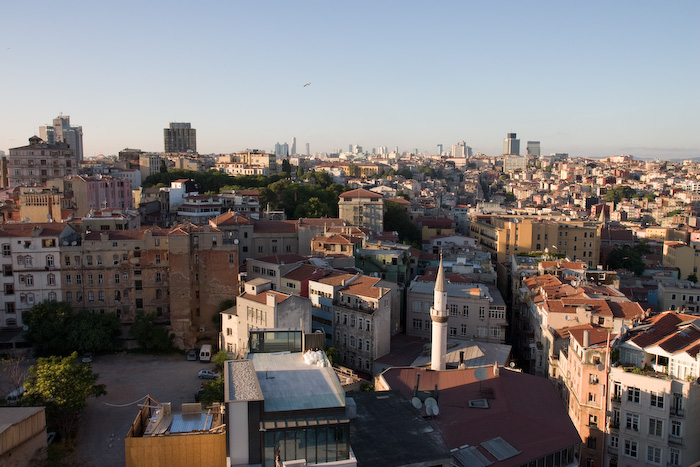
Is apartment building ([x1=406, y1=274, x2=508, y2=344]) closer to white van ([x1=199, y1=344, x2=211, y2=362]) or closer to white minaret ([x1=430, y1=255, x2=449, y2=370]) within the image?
white minaret ([x1=430, y1=255, x2=449, y2=370])

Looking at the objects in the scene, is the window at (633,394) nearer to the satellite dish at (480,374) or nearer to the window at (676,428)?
the window at (676,428)

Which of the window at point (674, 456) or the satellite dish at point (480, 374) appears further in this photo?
the satellite dish at point (480, 374)

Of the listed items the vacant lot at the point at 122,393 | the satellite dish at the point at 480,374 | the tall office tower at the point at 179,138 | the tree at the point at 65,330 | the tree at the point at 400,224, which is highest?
the tall office tower at the point at 179,138

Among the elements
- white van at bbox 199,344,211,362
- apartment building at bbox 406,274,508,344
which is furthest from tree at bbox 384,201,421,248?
white van at bbox 199,344,211,362

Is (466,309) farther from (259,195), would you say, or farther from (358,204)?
(259,195)

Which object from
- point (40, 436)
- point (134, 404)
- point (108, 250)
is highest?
point (108, 250)

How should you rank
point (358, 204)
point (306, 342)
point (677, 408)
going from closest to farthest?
point (306, 342) < point (677, 408) < point (358, 204)

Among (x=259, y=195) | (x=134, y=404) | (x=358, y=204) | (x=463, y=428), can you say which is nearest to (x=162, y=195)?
(x=259, y=195)

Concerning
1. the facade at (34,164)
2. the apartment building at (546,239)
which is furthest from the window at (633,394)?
the facade at (34,164)
